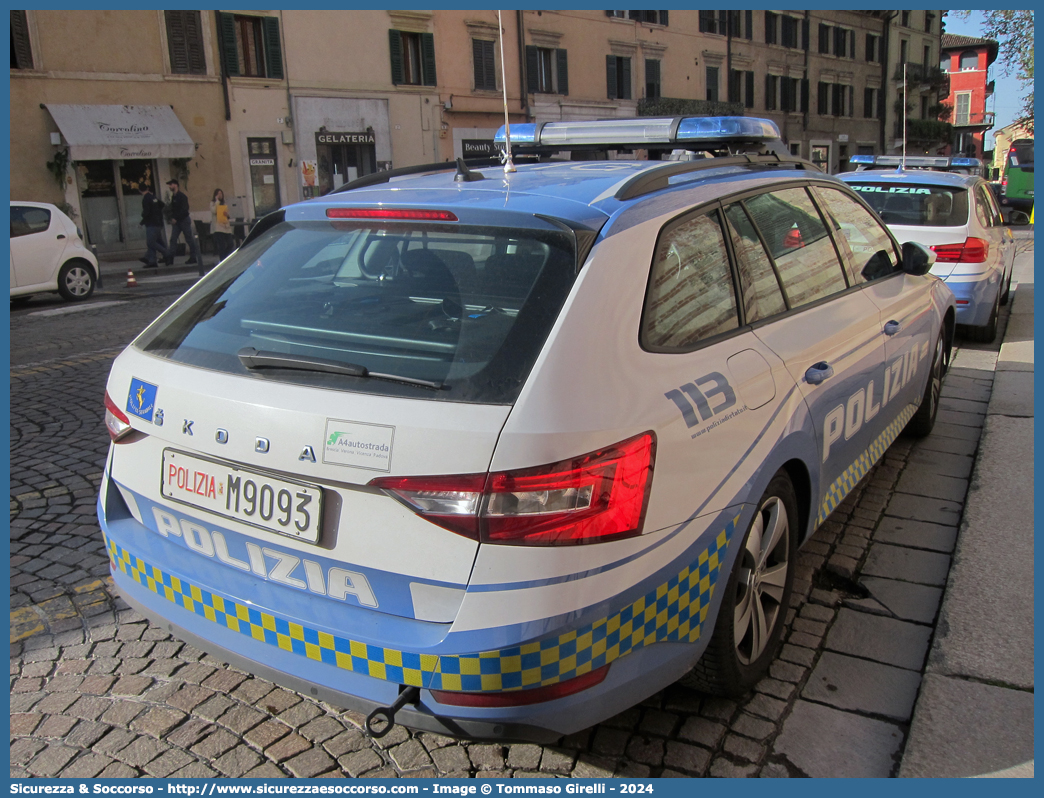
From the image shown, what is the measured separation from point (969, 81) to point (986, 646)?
302 ft

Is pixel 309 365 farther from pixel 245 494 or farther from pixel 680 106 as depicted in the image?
pixel 680 106

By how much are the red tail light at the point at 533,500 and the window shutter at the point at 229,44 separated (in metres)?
26.7

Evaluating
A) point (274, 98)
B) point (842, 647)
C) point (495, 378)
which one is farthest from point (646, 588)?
point (274, 98)

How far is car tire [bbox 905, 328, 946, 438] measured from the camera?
5066mm

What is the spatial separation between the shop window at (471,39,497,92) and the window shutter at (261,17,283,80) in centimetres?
727

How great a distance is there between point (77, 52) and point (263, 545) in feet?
82.3

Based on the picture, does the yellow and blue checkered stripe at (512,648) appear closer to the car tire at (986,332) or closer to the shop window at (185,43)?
the car tire at (986,332)

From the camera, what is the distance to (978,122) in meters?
81.8

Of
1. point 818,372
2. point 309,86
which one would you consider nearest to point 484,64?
point 309,86

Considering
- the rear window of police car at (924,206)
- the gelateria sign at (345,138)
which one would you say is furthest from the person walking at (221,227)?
the rear window of police car at (924,206)

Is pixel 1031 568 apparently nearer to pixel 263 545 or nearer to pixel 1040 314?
pixel 263 545

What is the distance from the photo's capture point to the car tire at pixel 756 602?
2539 millimetres

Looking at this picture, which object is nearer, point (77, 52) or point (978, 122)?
point (77, 52)
